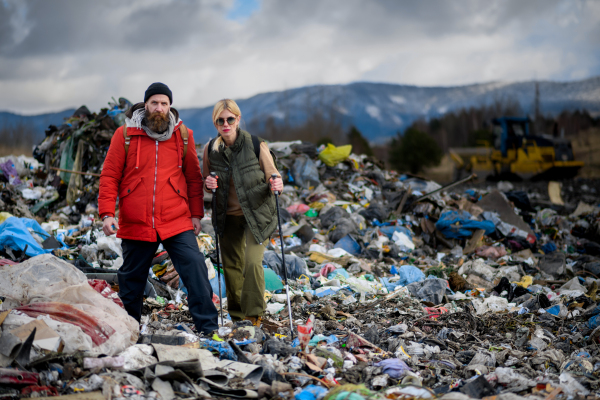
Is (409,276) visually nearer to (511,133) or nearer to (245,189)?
(245,189)

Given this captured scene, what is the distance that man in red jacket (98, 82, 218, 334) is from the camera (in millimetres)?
3318

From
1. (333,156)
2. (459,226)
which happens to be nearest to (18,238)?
(459,226)

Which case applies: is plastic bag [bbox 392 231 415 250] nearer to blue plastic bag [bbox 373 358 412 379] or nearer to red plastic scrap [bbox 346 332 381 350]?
red plastic scrap [bbox 346 332 381 350]

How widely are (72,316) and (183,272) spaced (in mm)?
753

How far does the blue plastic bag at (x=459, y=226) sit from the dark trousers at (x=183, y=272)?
5.87 meters

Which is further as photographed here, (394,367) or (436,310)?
(436,310)

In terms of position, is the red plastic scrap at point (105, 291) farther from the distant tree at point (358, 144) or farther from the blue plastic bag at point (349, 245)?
the distant tree at point (358, 144)

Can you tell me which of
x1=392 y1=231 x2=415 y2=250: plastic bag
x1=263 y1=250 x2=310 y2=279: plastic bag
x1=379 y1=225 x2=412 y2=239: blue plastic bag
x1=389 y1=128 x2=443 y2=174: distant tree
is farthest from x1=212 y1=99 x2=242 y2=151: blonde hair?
x1=389 y1=128 x2=443 y2=174: distant tree

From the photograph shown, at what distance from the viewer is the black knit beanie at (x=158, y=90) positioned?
3.36 meters

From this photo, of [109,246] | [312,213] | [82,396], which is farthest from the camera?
[312,213]

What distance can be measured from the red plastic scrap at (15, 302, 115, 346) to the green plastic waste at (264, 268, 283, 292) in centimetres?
257

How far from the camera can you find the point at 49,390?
2.42 meters

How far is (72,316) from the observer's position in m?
2.95

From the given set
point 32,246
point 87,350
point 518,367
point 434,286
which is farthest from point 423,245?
point 87,350
